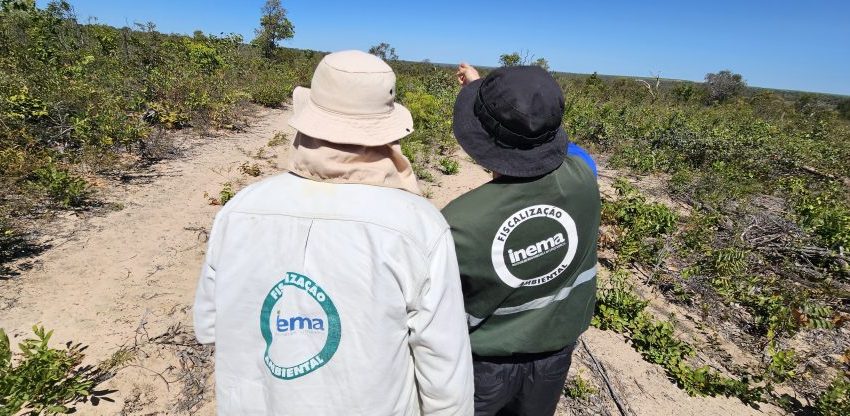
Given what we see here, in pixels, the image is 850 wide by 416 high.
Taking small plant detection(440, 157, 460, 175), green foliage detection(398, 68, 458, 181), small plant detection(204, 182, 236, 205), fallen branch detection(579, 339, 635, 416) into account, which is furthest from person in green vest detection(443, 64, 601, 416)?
small plant detection(440, 157, 460, 175)

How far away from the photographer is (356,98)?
3.15 feet

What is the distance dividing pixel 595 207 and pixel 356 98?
90cm

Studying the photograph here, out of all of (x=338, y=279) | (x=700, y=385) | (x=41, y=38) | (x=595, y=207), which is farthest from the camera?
(x=41, y=38)

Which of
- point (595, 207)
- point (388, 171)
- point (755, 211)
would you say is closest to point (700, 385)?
point (595, 207)

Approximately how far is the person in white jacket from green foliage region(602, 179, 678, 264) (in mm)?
3793

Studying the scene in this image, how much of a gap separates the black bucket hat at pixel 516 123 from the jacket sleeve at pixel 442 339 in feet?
1.16

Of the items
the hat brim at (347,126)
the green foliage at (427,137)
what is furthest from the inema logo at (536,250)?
the green foliage at (427,137)

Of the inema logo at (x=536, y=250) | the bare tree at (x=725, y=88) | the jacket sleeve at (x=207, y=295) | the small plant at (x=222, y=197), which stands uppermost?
the bare tree at (x=725, y=88)

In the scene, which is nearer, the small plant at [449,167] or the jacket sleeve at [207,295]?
the jacket sleeve at [207,295]

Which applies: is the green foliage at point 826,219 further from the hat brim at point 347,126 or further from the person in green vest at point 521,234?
the hat brim at point 347,126

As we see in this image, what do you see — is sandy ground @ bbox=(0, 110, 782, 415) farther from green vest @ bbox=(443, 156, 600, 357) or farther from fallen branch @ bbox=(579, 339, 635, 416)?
green vest @ bbox=(443, 156, 600, 357)

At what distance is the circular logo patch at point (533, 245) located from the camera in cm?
124

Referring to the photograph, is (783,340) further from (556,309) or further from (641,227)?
(556,309)

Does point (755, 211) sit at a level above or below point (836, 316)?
above
